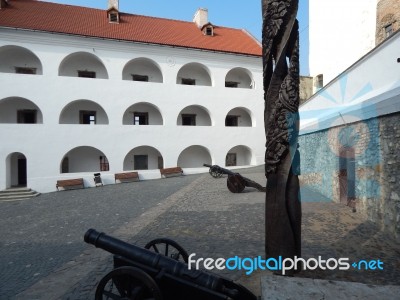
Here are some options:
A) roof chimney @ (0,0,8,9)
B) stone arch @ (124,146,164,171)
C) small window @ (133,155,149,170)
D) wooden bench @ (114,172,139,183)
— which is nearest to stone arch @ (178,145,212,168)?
stone arch @ (124,146,164,171)

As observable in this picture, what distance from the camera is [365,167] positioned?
601cm

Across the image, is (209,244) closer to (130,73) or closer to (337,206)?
(337,206)

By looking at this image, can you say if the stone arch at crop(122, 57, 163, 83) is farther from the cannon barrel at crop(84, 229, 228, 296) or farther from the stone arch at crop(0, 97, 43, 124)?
the cannon barrel at crop(84, 229, 228, 296)

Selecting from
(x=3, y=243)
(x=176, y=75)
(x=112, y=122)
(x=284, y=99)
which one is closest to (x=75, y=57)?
(x=112, y=122)

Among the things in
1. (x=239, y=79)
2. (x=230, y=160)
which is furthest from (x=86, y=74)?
(x=230, y=160)

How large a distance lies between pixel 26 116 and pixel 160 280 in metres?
16.9

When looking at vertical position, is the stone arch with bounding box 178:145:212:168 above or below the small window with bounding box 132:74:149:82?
below

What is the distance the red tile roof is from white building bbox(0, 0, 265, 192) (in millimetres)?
78

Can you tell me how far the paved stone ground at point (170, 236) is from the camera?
3529 mm

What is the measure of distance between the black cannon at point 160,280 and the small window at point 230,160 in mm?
16309

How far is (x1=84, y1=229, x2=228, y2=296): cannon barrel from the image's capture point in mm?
2326

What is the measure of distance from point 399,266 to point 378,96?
3399 mm

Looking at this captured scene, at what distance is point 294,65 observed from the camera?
2.74 meters

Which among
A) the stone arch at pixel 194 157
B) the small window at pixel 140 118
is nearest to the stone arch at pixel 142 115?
the small window at pixel 140 118
